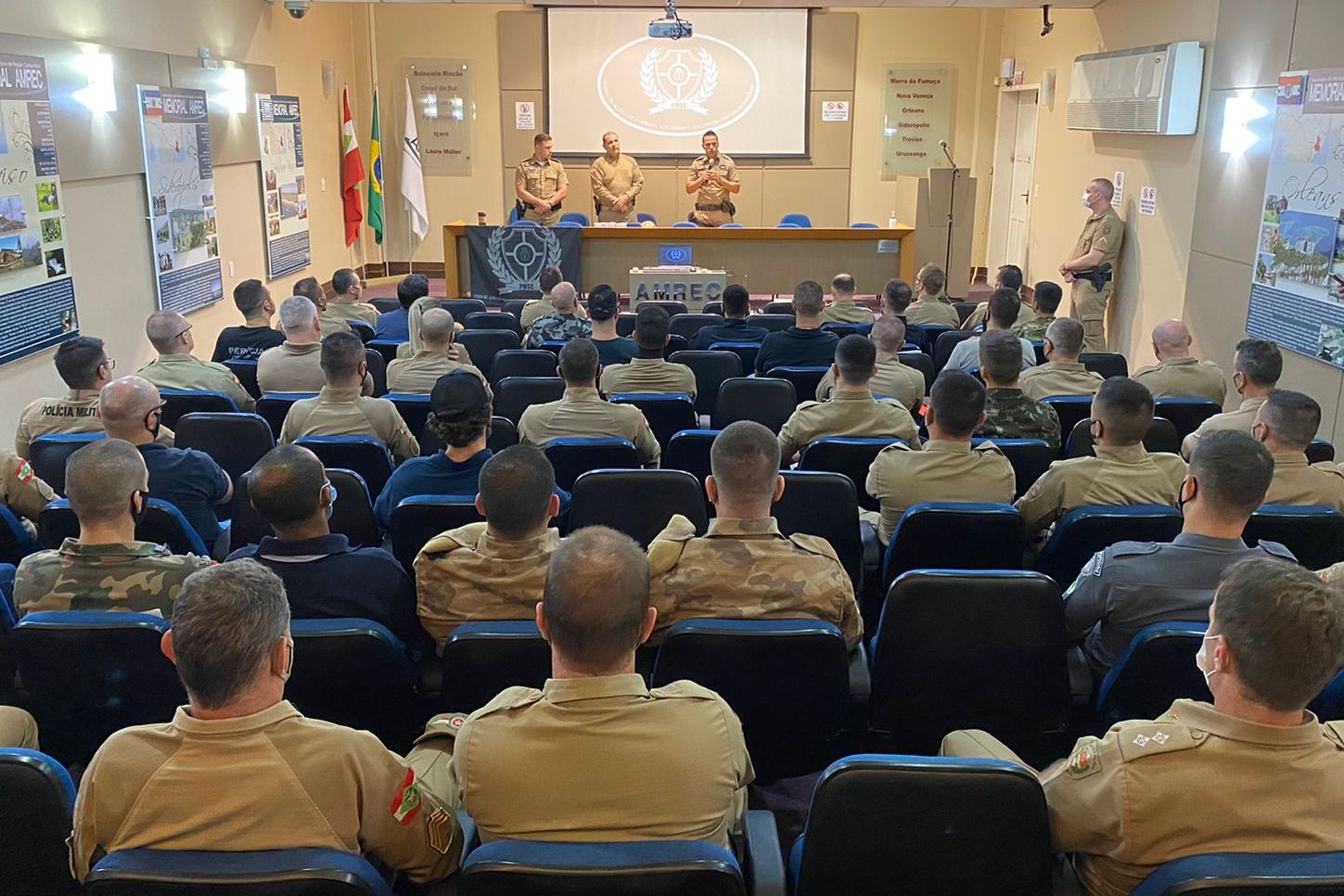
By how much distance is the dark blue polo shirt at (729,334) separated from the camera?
6.55 metres

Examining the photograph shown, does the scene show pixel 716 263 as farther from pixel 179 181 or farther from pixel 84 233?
pixel 84 233

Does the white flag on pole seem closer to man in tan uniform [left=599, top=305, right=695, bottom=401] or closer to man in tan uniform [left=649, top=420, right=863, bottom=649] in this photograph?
man in tan uniform [left=599, top=305, right=695, bottom=401]

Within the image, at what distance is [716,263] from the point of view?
34.3 ft

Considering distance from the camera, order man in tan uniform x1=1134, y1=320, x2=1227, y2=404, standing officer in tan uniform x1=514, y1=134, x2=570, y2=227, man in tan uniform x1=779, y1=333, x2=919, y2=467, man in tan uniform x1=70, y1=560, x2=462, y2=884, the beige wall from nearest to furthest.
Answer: man in tan uniform x1=70, y1=560, x2=462, y2=884
man in tan uniform x1=779, y1=333, x2=919, y2=467
man in tan uniform x1=1134, y1=320, x2=1227, y2=404
the beige wall
standing officer in tan uniform x1=514, y1=134, x2=570, y2=227

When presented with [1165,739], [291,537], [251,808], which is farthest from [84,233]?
[1165,739]

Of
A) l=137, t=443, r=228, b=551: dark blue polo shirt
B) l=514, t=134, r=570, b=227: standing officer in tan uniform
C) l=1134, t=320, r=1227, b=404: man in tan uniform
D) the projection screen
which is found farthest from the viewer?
the projection screen

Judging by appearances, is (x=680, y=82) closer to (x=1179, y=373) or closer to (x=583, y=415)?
(x=1179, y=373)

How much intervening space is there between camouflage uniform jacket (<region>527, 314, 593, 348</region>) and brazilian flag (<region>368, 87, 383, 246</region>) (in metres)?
7.29

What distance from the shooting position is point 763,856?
5.95ft

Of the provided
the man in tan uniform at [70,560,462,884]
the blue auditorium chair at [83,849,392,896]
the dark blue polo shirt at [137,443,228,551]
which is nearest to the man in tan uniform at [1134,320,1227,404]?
the dark blue polo shirt at [137,443,228,551]

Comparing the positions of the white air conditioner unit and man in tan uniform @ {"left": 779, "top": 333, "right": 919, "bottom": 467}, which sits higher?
the white air conditioner unit

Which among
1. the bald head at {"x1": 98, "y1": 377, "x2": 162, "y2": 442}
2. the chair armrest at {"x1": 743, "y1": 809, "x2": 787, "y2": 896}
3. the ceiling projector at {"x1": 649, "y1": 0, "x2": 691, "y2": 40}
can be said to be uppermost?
the ceiling projector at {"x1": 649, "y1": 0, "x2": 691, "y2": 40}

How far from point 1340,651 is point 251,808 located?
1638mm

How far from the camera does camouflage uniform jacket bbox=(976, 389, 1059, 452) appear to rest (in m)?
4.20
